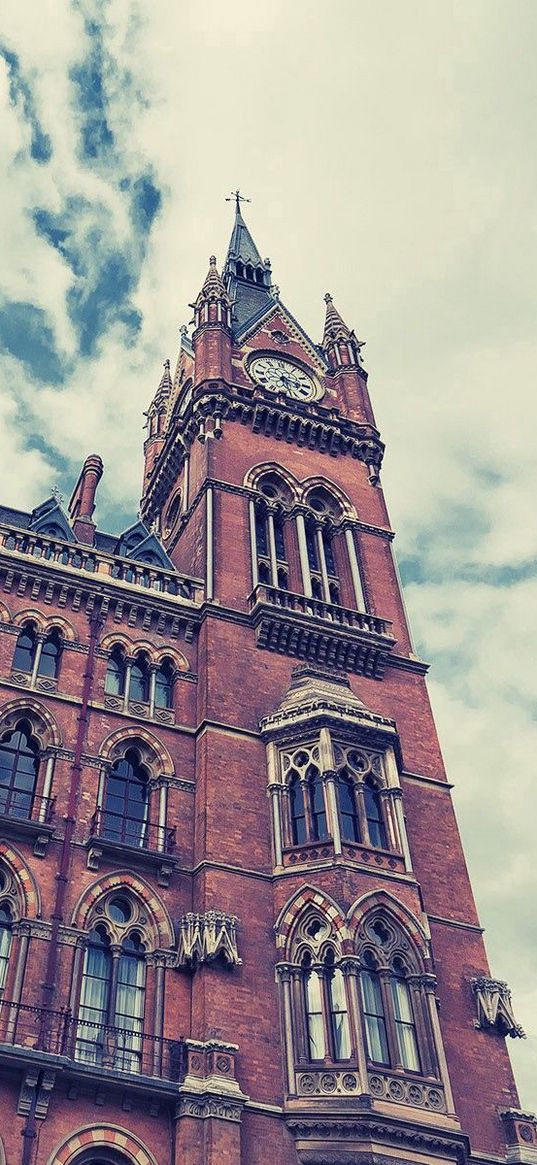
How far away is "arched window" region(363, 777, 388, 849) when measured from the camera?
29.5 m

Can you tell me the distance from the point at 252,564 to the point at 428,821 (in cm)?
1000

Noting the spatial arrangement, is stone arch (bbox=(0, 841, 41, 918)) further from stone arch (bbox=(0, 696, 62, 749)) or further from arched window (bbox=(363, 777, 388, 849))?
arched window (bbox=(363, 777, 388, 849))

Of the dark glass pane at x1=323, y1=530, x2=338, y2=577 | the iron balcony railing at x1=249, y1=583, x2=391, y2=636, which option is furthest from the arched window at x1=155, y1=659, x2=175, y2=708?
the dark glass pane at x1=323, y1=530, x2=338, y2=577

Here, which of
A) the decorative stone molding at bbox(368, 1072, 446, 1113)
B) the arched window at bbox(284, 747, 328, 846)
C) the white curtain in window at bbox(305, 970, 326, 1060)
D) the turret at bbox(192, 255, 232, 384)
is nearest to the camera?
the decorative stone molding at bbox(368, 1072, 446, 1113)

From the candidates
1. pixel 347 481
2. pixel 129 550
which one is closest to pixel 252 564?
pixel 129 550

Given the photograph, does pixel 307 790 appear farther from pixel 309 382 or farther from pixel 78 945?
pixel 309 382

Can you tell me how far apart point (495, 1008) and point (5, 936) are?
11.6m

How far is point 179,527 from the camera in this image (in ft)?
135

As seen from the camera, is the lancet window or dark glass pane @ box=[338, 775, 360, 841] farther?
the lancet window

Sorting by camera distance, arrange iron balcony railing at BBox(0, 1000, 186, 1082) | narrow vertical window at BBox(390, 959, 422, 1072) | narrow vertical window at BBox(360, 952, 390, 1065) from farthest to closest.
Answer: narrow vertical window at BBox(390, 959, 422, 1072) → narrow vertical window at BBox(360, 952, 390, 1065) → iron balcony railing at BBox(0, 1000, 186, 1082)

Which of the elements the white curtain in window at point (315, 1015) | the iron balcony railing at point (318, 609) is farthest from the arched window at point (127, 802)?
the iron balcony railing at point (318, 609)

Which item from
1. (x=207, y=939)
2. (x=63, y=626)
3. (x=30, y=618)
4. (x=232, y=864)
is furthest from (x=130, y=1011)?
(x=30, y=618)

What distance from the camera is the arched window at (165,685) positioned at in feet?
105

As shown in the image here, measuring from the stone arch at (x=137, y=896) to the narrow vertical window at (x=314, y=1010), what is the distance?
125 inches
